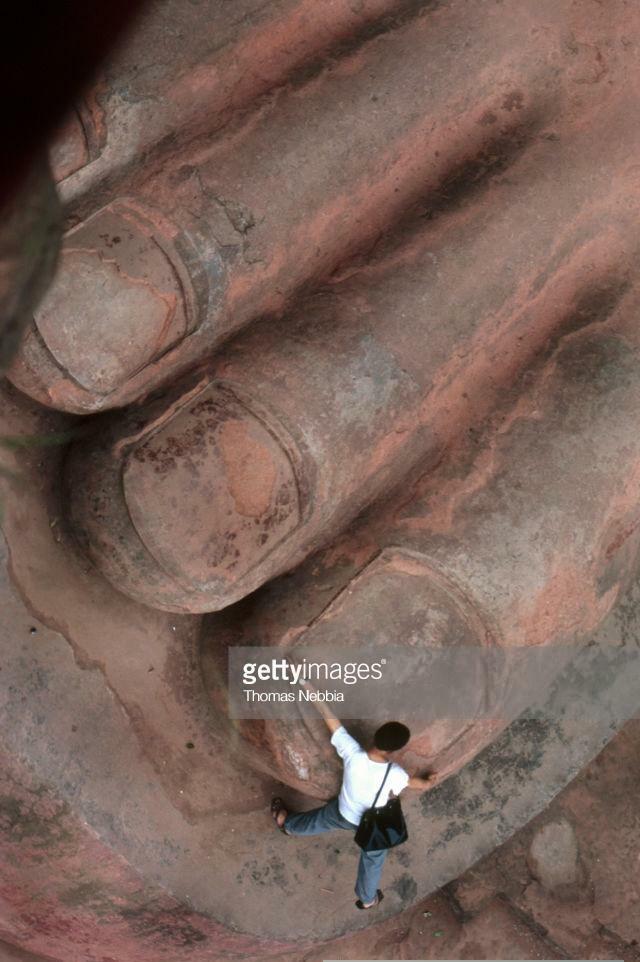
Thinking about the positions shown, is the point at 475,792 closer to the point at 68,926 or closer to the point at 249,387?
the point at 68,926

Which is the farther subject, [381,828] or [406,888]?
[406,888]

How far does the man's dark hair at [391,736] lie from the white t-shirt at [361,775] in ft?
0.13

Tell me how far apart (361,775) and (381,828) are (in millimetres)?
305

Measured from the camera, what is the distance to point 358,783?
2.76m

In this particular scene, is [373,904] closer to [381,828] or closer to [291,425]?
[381,828]

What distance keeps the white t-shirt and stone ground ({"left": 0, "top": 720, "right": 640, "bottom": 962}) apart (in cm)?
139

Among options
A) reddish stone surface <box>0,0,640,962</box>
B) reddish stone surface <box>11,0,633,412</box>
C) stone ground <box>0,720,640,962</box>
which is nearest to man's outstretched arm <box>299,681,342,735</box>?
reddish stone surface <box>0,0,640,962</box>

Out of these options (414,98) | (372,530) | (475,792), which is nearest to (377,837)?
(475,792)

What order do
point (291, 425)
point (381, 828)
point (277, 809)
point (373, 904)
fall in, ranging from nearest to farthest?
point (291, 425)
point (381, 828)
point (277, 809)
point (373, 904)

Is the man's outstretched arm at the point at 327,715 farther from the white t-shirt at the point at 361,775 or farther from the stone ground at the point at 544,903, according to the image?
the stone ground at the point at 544,903

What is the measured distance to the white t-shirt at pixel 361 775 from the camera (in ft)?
9.02

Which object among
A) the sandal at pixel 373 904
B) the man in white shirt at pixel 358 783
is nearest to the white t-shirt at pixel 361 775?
the man in white shirt at pixel 358 783

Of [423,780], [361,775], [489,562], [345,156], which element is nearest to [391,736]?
[361,775]
